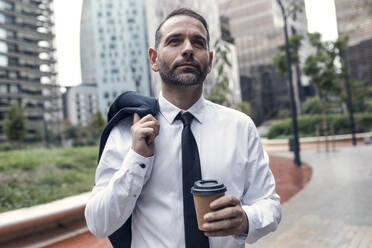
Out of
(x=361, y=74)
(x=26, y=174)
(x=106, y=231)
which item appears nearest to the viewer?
(x=106, y=231)

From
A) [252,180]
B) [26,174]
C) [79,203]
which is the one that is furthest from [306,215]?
[26,174]

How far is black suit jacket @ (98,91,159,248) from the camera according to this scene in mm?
1450

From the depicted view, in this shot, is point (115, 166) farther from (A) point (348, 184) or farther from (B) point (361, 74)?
(B) point (361, 74)

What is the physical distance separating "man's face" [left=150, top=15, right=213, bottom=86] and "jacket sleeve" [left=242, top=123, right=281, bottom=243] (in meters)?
0.44

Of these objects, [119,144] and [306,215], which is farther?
[306,215]

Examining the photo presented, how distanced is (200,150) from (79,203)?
14.4 feet

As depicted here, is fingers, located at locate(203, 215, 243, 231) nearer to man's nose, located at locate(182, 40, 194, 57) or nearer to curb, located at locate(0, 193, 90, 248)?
man's nose, located at locate(182, 40, 194, 57)

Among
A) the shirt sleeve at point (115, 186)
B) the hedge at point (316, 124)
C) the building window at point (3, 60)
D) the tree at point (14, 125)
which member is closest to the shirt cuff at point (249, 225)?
the shirt sleeve at point (115, 186)

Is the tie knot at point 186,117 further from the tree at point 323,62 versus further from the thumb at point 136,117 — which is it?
the tree at point 323,62

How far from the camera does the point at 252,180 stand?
1546 mm

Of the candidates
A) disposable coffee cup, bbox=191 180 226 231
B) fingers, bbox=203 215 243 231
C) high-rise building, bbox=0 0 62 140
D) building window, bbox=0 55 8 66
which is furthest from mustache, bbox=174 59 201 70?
building window, bbox=0 55 8 66

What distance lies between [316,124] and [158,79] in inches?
643

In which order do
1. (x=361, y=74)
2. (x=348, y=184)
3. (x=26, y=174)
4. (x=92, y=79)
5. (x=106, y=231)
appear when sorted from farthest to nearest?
(x=92, y=79) < (x=361, y=74) < (x=26, y=174) < (x=348, y=184) < (x=106, y=231)

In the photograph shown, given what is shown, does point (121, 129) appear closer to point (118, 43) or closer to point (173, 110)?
point (173, 110)
